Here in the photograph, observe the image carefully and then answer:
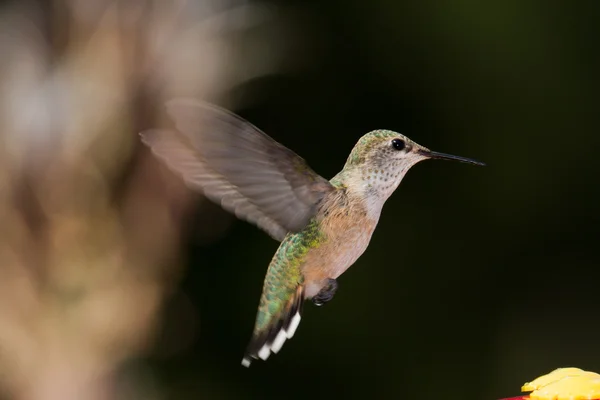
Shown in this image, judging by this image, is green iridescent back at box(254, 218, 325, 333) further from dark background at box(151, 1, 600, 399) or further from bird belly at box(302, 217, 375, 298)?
dark background at box(151, 1, 600, 399)

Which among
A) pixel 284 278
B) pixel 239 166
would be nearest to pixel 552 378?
pixel 284 278

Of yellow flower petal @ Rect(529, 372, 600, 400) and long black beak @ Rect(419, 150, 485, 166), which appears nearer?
long black beak @ Rect(419, 150, 485, 166)

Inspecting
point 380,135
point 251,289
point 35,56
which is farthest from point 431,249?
point 380,135

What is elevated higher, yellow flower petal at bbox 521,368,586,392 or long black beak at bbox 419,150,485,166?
long black beak at bbox 419,150,485,166

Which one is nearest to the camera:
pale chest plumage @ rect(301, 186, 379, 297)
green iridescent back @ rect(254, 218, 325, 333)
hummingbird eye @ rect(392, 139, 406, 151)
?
hummingbird eye @ rect(392, 139, 406, 151)

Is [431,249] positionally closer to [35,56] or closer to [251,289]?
[251,289]

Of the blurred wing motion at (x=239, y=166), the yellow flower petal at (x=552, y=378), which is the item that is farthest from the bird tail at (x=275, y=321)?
the yellow flower petal at (x=552, y=378)

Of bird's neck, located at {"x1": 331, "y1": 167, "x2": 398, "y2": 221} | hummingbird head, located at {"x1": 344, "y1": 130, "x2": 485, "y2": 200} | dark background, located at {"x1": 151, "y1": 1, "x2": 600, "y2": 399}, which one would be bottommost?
dark background, located at {"x1": 151, "y1": 1, "x2": 600, "y2": 399}

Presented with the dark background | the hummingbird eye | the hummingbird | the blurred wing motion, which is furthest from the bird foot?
the dark background

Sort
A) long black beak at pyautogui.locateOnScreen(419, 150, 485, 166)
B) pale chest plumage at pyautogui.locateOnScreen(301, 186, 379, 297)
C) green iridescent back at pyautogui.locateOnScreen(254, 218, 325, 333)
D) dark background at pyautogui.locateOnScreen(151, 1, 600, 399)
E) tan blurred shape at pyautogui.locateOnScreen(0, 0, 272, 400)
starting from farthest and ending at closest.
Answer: dark background at pyautogui.locateOnScreen(151, 1, 600, 399)
tan blurred shape at pyautogui.locateOnScreen(0, 0, 272, 400)
green iridescent back at pyautogui.locateOnScreen(254, 218, 325, 333)
pale chest plumage at pyautogui.locateOnScreen(301, 186, 379, 297)
long black beak at pyautogui.locateOnScreen(419, 150, 485, 166)
